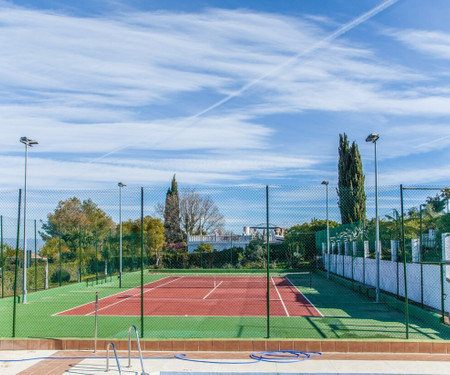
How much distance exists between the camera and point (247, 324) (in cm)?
A: 1420

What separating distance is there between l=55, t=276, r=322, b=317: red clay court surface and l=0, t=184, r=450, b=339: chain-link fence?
0.05 metres

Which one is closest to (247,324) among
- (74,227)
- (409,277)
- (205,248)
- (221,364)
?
(221,364)

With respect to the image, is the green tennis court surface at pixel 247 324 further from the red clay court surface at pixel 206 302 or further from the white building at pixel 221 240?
the white building at pixel 221 240

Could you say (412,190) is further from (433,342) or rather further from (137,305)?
(137,305)

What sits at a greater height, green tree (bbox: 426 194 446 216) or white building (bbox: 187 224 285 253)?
green tree (bbox: 426 194 446 216)

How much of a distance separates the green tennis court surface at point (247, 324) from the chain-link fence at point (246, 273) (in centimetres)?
4

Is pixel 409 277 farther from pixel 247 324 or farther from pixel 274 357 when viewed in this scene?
pixel 274 357

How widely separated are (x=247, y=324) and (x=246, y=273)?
22818 mm

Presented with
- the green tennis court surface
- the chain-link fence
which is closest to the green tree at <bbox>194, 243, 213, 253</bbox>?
the chain-link fence

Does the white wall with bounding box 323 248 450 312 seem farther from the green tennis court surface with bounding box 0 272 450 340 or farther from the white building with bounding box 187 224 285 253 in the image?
the white building with bounding box 187 224 285 253

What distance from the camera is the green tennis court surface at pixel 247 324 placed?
12.2 metres

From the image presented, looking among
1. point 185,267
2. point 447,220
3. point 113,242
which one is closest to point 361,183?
point 185,267

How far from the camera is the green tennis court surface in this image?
12.2 m

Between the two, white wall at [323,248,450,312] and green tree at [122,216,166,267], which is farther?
green tree at [122,216,166,267]
